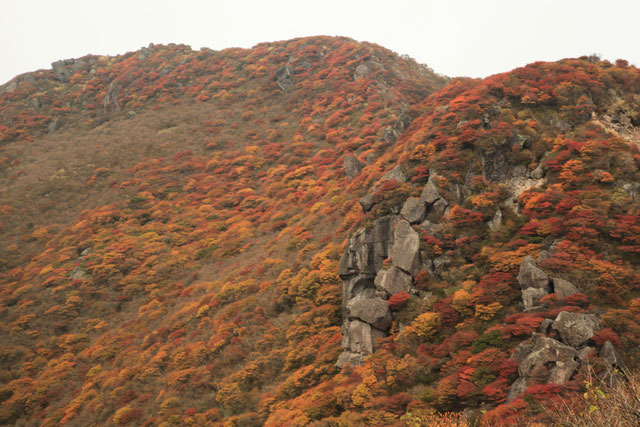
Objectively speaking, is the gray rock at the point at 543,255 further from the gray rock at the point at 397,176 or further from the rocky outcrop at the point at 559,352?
the gray rock at the point at 397,176

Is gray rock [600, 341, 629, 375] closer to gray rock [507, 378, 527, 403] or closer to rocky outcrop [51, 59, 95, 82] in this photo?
gray rock [507, 378, 527, 403]

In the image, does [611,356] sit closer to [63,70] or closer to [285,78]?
[285,78]

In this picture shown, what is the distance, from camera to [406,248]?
80.1ft

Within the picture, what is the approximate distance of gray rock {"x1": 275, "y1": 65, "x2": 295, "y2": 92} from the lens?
258ft

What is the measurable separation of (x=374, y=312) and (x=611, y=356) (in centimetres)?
1131

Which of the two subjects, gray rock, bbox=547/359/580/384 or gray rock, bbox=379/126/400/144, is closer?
gray rock, bbox=547/359/580/384

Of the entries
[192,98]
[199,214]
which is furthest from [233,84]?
[199,214]

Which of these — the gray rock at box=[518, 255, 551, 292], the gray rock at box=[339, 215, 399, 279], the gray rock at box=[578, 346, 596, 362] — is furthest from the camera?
the gray rock at box=[339, 215, 399, 279]

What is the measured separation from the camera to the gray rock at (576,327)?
15773 mm

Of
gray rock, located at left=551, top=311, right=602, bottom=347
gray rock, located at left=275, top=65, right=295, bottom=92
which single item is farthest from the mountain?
gray rock, located at left=275, top=65, right=295, bottom=92

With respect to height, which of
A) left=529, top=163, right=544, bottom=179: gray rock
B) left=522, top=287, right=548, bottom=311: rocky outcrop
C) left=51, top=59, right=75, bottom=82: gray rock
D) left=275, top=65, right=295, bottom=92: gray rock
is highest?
left=51, top=59, right=75, bottom=82: gray rock

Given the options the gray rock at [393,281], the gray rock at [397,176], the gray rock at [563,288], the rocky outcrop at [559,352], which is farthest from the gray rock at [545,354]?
Answer: the gray rock at [397,176]

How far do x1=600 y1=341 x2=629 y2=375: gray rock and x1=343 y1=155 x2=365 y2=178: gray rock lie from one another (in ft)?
102

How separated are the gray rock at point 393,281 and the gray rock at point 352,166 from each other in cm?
2100
